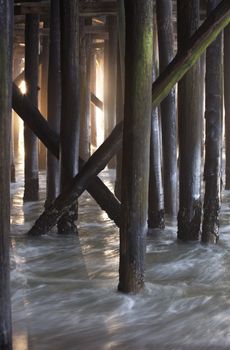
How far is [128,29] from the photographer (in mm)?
Result: 2855

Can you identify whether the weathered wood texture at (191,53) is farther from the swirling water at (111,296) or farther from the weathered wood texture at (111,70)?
the weathered wood texture at (111,70)

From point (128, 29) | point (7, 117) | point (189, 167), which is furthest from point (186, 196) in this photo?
point (7, 117)

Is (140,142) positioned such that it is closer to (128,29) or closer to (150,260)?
(128,29)

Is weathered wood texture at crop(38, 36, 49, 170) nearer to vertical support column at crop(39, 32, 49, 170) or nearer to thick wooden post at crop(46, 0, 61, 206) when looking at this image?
vertical support column at crop(39, 32, 49, 170)

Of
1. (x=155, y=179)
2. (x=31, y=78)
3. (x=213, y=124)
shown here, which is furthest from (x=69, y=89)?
(x=31, y=78)

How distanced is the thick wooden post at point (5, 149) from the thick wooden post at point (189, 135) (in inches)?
74.0

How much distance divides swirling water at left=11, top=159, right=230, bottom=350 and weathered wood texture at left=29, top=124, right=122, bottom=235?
6.5 inches

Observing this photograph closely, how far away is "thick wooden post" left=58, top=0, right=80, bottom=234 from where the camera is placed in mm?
4062

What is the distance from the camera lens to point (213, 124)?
13.3 feet

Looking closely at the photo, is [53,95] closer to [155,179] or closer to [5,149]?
[155,179]

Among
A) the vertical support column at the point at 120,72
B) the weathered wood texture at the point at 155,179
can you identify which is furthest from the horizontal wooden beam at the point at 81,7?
the weathered wood texture at the point at 155,179

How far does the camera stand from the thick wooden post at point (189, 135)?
12.5ft

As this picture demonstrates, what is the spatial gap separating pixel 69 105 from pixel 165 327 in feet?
6.59

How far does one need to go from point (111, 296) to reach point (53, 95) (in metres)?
2.96
